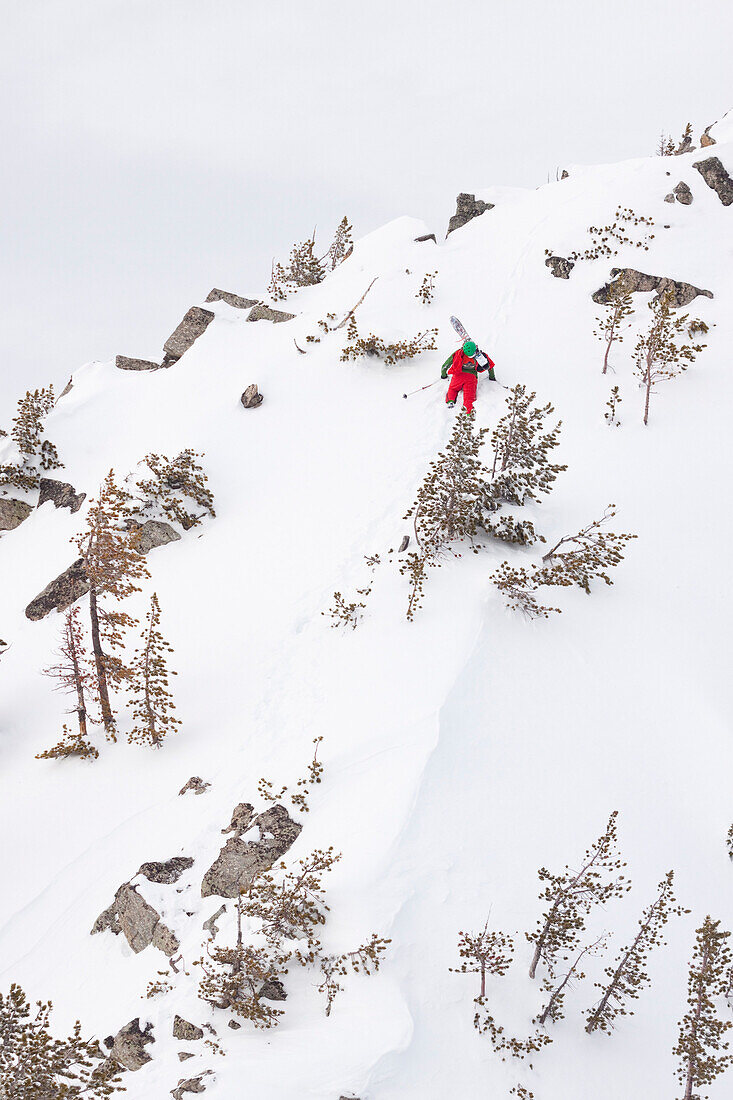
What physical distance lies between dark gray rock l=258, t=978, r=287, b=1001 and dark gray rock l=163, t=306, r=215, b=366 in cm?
2156

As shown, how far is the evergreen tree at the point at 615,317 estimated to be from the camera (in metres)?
18.8

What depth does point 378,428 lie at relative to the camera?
1858 cm

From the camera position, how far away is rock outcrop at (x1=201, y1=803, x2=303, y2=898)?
30.4 feet

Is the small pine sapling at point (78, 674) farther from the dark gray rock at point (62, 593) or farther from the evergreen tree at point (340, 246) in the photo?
the evergreen tree at point (340, 246)

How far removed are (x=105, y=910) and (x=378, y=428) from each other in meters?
12.9

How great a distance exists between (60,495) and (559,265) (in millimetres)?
18258

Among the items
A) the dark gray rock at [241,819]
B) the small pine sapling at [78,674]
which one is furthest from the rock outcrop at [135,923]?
the small pine sapling at [78,674]

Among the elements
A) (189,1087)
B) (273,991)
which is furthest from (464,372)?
(189,1087)

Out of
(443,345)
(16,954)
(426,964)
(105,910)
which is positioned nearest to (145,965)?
(105,910)

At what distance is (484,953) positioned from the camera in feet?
23.3

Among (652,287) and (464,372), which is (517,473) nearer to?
(464,372)

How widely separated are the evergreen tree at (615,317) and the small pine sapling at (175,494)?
38.3 ft

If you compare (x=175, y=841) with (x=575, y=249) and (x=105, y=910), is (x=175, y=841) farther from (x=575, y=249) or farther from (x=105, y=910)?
(x=575, y=249)

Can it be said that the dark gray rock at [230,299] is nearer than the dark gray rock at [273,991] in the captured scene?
No
